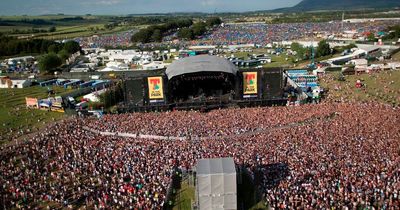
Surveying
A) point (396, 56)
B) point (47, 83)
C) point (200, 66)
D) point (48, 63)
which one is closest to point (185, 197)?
point (200, 66)

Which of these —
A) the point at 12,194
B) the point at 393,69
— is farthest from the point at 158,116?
the point at 393,69

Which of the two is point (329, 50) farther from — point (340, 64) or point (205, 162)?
point (205, 162)

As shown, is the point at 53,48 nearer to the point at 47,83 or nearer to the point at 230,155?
the point at 47,83

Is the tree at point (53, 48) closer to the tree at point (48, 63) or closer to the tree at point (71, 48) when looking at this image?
the tree at point (71, 48)

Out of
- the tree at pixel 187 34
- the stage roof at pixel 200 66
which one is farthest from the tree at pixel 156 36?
the stage roof at pixel 200 66

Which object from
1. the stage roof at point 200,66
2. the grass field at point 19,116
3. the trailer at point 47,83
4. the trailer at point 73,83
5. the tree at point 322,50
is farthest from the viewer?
the tree at point 322,50
